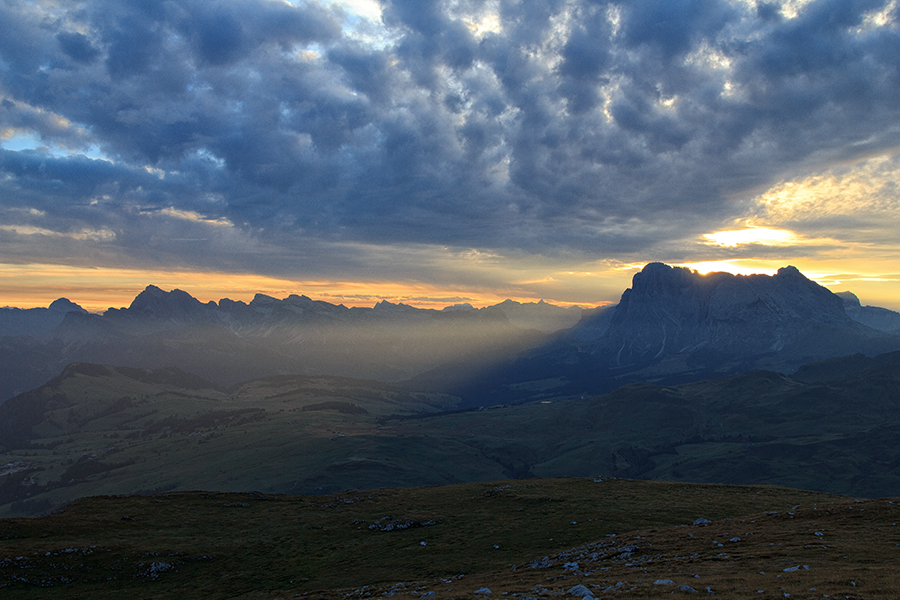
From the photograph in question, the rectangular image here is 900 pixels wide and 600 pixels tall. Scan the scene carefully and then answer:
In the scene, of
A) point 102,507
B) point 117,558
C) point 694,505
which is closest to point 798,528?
point 694,505

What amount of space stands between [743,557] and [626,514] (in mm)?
41360

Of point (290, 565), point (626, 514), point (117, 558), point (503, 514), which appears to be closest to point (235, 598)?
point (290, 565)

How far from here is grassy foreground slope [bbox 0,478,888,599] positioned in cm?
3822

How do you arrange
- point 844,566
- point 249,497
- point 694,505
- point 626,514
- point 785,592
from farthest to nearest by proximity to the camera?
point 249,497, point 694,505, point 626,514, point 844,566, point 785,592

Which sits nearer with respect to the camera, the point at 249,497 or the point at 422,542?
the point at 422,542

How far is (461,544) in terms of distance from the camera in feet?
229

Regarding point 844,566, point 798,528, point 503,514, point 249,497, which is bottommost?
point 249,497

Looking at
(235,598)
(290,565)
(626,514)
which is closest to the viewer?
(235,598)

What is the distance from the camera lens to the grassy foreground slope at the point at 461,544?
125 ft

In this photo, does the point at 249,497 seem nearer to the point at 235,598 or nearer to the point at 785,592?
the point at 235,598

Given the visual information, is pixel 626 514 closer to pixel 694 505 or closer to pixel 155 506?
pixel 694 505

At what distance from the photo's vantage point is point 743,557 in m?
40.9

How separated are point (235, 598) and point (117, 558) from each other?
24.3m

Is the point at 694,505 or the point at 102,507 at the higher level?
the point at 694,505
